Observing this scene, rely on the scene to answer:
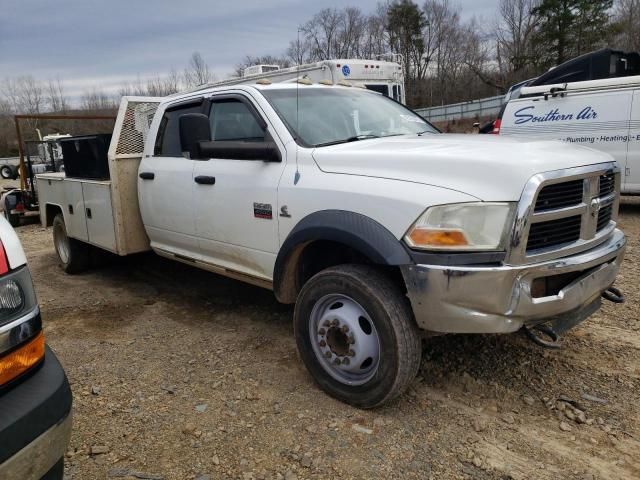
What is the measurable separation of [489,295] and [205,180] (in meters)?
2.38

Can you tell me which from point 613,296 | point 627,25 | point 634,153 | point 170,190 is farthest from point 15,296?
point 627,25

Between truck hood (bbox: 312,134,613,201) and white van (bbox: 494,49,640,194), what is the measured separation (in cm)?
518

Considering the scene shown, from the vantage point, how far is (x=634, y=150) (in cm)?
827

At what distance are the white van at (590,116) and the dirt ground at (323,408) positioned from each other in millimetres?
4617

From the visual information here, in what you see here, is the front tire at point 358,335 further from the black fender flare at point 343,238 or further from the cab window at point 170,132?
the cab window at point 170,132

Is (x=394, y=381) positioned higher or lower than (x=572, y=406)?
higher

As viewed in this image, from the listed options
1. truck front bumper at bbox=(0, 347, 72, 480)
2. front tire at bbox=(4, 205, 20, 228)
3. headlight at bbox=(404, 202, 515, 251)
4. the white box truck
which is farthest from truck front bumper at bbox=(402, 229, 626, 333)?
front tire at bbox=(4, 205, 20, 228)

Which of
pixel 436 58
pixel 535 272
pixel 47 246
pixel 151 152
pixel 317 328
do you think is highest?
→ pixel 436 58

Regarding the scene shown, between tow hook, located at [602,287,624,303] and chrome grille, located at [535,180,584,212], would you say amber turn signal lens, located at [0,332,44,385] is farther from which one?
tow hook, located at [602,287,624,303]

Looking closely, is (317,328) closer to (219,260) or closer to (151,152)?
(219,260)

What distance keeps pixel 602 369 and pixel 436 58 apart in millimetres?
47882

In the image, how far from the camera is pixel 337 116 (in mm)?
3881

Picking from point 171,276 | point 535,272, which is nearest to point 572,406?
point 535,272

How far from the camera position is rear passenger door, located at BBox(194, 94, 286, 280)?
3568 millimetres
